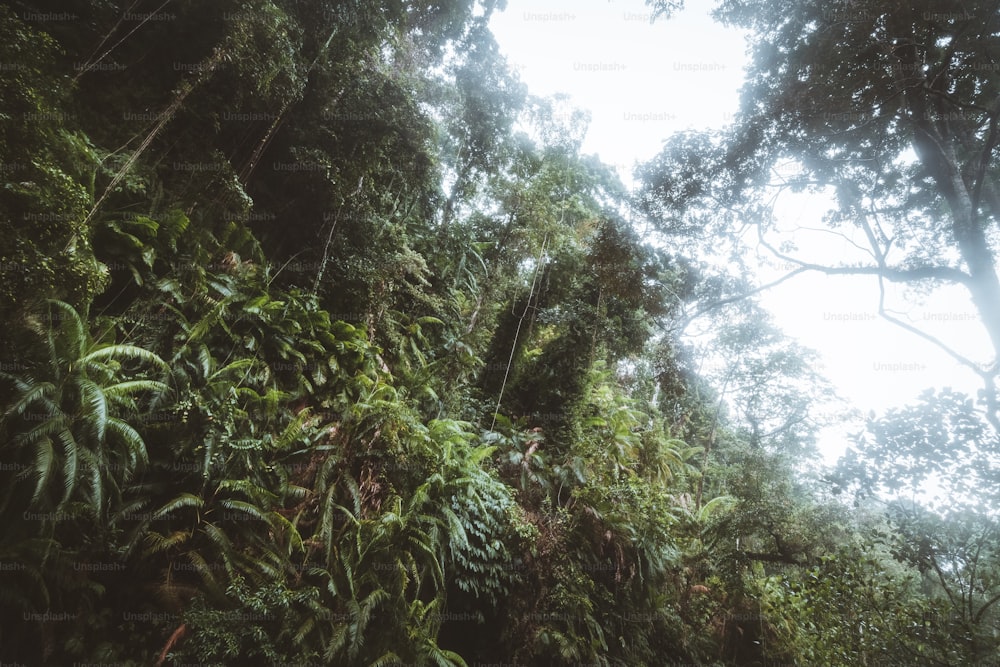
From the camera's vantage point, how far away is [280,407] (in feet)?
16.9

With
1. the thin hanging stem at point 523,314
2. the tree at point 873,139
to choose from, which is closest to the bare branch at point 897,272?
the tree at point 873,139

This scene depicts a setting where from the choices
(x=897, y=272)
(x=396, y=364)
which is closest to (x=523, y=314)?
(x=396, y=364)

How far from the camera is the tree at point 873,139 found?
5137 mm

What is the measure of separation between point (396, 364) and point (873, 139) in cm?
901

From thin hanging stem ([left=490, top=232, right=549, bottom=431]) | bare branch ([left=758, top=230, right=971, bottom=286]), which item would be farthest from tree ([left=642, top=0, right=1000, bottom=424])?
thin hanging stem ([left=490, top=232, right=549, bottom=431])

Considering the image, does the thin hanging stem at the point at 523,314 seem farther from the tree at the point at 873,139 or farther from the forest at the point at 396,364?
the tree at the point at 873,139

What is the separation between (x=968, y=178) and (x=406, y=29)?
418 inches

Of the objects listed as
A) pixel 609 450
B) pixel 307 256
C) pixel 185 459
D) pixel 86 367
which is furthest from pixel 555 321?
pixel 86 367

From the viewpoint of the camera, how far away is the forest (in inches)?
135

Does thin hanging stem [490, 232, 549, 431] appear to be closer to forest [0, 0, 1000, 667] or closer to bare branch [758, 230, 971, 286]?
forest [0, 0, 1000, 667]

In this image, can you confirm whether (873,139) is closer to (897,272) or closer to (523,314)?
(897,272)

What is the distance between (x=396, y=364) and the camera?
719cm

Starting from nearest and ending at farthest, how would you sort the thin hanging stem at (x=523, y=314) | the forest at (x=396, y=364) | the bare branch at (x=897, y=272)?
the forest at (x=396, y=364)
the bare branch at (x=897, y=272)
the thin hanging stem at (x=523, y=314)

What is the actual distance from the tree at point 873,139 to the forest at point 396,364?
2.0 inches
